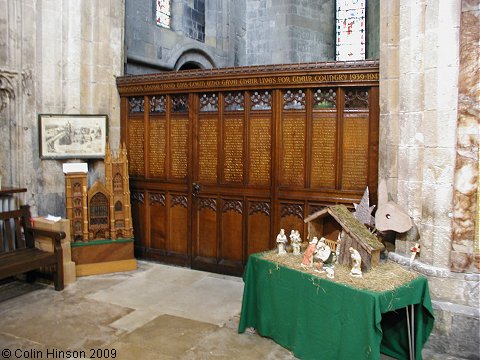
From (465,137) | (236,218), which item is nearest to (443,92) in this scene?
(465,137)

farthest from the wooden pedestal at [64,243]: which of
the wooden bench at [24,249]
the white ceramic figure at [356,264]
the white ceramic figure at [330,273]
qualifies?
the white ceramic figure at [356,264]

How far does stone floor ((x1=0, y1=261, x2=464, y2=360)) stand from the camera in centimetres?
356

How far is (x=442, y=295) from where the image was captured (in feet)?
11.9

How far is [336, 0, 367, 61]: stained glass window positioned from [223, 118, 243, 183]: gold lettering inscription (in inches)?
266

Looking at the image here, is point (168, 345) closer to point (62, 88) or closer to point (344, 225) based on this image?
point (344, 225)

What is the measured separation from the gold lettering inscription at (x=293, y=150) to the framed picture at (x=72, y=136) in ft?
7.87

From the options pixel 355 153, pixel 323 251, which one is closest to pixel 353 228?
pixel 323 251

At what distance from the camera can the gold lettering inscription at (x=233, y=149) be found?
17.8 ft

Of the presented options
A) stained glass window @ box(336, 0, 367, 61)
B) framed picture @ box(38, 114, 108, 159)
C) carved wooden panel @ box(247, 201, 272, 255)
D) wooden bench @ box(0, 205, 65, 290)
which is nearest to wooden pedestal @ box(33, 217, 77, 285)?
wooden bench @ box(0, 205, 65, 290)

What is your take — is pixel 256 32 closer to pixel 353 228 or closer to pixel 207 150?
pixel 207 150

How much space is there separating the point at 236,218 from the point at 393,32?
2.70 meters

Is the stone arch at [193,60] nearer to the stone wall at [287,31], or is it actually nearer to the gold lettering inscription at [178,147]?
the stone wall at [287,31]

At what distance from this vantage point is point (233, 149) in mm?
5473

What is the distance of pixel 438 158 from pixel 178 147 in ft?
10.6
